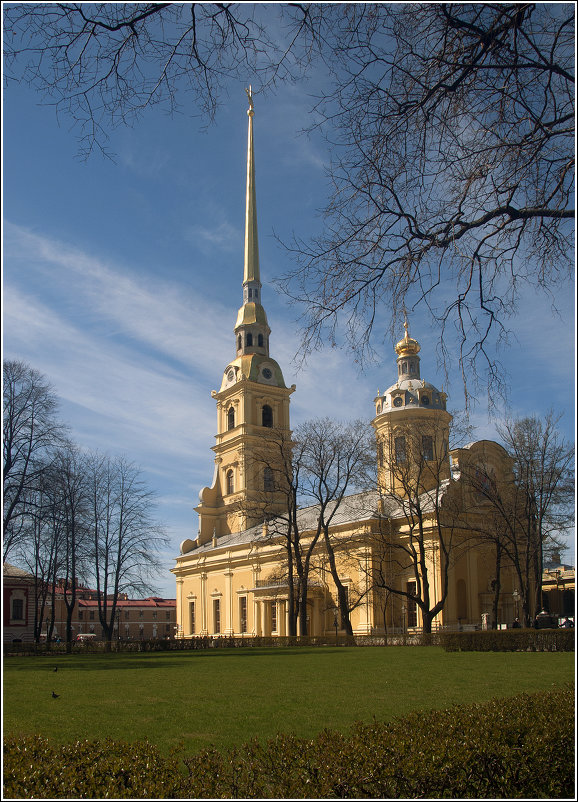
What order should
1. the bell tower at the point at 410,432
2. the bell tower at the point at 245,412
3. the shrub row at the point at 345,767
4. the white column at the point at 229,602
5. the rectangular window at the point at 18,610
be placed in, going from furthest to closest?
the bell tower at the point at 245,412, the white column at the point at 229,602, the rectangular window at the point at 18,610, the bell tower at the point at 410,432, the shrub row at the point at 345,767

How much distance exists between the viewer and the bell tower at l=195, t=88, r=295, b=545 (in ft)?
218

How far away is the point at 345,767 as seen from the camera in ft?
18.2

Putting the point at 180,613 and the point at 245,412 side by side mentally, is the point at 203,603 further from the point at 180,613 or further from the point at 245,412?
the point at 245,412

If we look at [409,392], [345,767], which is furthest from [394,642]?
[345,767]

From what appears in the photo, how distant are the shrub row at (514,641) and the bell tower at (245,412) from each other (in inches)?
1425

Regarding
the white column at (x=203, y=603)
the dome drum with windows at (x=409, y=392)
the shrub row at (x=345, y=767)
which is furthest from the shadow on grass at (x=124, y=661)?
the white column at (x=203, y=603)

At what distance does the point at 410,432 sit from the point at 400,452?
1.50m

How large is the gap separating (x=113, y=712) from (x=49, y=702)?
1.97m

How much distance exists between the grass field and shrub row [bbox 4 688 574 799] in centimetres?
242

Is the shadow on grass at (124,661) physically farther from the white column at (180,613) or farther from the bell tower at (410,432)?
the white column at (180,613)

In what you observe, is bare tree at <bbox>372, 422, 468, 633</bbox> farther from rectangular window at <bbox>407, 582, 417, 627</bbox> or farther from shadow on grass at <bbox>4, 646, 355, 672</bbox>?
shadow on grass at <bbox>4, 646, 355, 672</bbox>

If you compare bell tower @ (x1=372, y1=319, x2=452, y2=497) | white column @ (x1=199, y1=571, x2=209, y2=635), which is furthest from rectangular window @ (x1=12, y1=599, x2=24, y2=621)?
bell tower @ (x1=372, y1=319, x2=452, y2=497)

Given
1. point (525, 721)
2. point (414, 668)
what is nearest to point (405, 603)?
point (414, 668)

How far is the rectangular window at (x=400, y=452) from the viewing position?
134 ft
